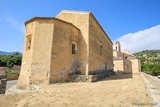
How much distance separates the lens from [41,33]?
12.4 meters

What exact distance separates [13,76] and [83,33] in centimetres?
2506

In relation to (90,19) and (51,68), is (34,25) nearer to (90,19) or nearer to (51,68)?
(51,68)

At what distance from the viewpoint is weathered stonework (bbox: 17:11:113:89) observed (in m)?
11.7

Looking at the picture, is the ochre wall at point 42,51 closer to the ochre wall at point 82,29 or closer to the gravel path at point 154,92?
the ochre wall at point 82,29

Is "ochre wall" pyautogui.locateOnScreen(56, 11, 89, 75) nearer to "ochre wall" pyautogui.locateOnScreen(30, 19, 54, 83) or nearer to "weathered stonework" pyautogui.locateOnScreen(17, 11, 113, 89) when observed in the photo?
"weathered stonework" pyautogui.locateOnScreen(17, 11, 113, 89)

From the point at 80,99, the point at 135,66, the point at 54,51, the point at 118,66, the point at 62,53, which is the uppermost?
the point at 54,51

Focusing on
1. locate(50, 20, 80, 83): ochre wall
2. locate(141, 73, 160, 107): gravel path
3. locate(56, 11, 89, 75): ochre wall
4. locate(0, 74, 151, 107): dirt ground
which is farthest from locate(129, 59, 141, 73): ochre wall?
locate(0, 74, 151, 107): dirt ground

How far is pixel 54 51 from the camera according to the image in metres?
12.2

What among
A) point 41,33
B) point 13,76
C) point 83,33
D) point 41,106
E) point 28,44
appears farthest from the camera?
point 13,76

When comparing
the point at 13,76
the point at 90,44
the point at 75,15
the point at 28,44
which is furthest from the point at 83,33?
the point at 13,76

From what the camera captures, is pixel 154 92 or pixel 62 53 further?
pixel 62 53

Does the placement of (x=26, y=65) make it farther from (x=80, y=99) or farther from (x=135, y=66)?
(x=135, y=66)

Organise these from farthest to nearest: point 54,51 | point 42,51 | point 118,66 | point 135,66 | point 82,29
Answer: point 135,66
point 118,66
point 82,29
point 54,51
point 42,51

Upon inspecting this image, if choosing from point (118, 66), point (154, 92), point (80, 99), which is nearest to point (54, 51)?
point (80, 99)
